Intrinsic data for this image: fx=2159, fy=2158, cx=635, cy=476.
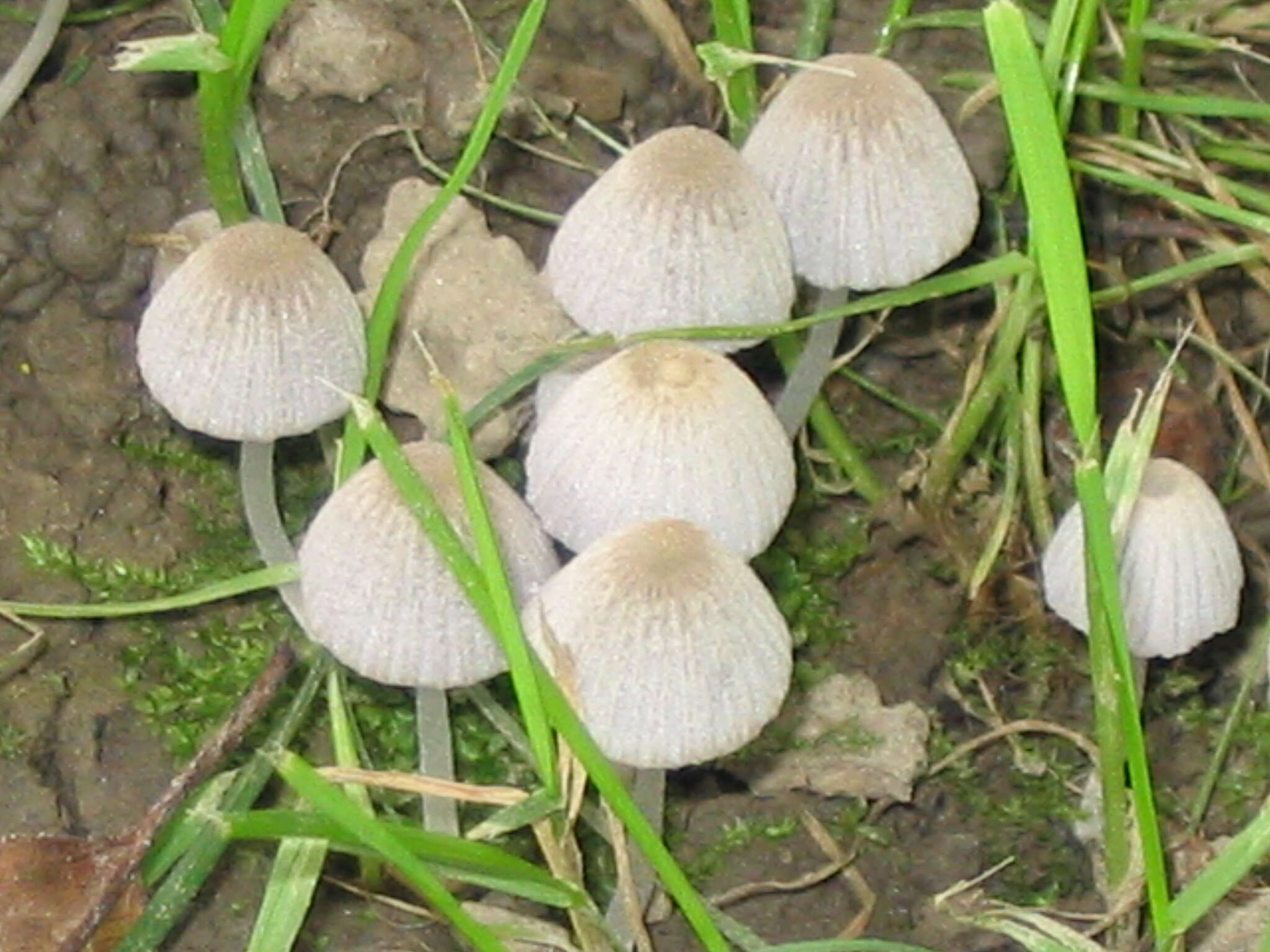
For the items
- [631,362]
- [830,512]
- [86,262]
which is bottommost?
[830,512]

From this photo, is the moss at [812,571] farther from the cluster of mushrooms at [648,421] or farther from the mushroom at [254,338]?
the mushroom at [254,338]

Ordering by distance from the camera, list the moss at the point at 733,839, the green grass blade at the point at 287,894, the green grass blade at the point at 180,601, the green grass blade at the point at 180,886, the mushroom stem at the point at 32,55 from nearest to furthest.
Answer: the green grass blade at the point at 180,886 < the green grass blade at the point at 287,894 < the green grass blade at the point at 180,601 < the moss at the point at 733,839 < the mushroom stem at the point at 32,55

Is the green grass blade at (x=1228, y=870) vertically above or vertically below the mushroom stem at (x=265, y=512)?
above

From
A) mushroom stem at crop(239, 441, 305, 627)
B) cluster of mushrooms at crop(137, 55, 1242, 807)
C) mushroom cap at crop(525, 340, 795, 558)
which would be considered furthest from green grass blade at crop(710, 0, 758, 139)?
mushroom stem at crop(239, 441, 305, 627)

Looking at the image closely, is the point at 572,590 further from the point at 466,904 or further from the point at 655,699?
the point at 466,904

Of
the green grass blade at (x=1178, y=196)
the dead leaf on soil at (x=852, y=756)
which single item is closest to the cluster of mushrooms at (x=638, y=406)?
the green grass blade at (x=1178, y=196)

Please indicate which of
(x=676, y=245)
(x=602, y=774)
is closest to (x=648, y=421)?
(x=676, y=245)

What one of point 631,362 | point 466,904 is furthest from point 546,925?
point 631,362
